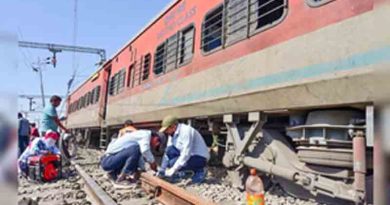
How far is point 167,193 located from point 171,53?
3.62 m

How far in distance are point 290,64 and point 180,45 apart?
355 centimetres

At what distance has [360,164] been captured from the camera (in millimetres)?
3053

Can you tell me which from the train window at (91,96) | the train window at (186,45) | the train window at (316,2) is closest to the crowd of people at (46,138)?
the train window at (186,45)

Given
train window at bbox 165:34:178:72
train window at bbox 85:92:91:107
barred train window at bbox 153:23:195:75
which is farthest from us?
train window at bbox 85:92:91:107

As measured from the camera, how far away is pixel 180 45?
7125 millimetres

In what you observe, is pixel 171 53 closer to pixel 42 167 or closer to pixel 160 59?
pixel 160 59

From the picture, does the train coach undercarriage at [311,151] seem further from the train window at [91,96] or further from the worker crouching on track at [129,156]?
the train window at [91,96]

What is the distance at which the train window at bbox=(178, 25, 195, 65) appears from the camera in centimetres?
664

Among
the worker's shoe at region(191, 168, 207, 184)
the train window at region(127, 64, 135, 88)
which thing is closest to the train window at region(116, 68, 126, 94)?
the train window at region(127, 64, 135, 88)

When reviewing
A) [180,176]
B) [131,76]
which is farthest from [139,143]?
[131,76]

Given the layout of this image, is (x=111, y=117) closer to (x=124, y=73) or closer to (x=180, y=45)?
(x=124, y=73)

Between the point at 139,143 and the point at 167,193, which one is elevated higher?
the point at 139,143

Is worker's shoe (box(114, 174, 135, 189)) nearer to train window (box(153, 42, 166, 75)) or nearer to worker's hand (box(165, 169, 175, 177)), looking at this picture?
worker's hand (box(165, 169, 175, 177))

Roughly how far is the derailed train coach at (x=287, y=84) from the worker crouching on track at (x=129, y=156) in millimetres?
801
